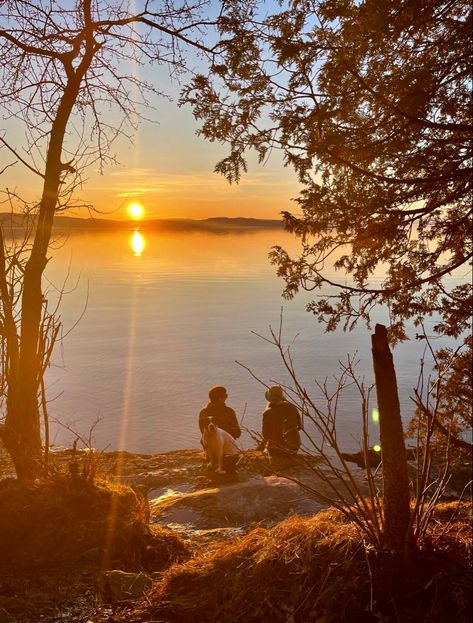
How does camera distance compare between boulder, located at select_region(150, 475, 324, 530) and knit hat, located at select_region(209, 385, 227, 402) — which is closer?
boulder, located at select_region(150, 475, 324, 530)

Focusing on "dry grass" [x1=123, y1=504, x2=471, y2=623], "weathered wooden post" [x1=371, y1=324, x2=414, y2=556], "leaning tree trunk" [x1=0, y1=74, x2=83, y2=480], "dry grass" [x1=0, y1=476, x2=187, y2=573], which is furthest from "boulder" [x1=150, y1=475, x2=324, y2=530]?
"weathered wooden post" [x1=371, y1=324, x2=414, y2=556]

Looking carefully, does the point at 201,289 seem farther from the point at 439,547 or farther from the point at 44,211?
the point at 439,547

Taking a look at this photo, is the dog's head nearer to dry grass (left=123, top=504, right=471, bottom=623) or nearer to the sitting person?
the sitting person

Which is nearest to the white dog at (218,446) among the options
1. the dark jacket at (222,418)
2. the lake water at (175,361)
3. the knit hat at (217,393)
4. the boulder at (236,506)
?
the dark jacket at (222,418)

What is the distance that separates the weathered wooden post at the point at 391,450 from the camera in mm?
3953

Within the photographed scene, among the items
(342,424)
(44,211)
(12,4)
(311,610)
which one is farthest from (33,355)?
(342,424)

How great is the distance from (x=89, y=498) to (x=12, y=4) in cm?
611

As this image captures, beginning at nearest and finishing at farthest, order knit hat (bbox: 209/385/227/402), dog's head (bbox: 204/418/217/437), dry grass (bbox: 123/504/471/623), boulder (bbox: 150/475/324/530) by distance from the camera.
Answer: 1. dry grass (bbox: 123/504/471/623)
2. boulder (bbox: 150/475/324/530)
3. dog's head (bbox: 204/418/217/437)
4. knit hat (bbox: 209/385/227/402)

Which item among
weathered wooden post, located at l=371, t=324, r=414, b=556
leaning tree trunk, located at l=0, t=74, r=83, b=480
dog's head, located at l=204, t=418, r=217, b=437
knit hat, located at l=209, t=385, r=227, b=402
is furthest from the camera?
knit hat, located at l=209, t=385, r=227, b=402

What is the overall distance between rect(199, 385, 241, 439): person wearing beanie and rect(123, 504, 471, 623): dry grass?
6.47 m

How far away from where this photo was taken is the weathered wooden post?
3.95 m

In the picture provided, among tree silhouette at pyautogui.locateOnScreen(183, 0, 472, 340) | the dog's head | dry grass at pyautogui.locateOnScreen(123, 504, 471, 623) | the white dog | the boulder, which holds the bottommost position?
the boulder

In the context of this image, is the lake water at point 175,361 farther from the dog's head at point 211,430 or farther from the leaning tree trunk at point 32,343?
the dog's head at point 211,430

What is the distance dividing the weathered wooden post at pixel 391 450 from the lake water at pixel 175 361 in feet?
12.8
